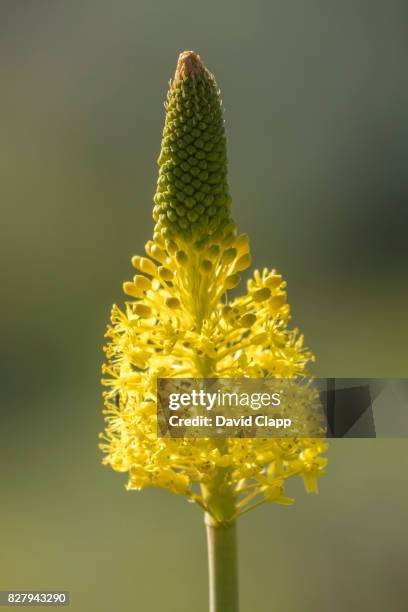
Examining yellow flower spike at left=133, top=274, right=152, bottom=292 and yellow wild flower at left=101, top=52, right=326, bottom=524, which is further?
yellow flower spike at left=133, top=274, right=152, bottom=292

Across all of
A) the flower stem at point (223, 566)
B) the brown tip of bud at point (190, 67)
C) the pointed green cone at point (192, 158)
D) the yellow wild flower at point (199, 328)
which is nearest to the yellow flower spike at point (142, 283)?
the yellow wild flower at point (199, 328)

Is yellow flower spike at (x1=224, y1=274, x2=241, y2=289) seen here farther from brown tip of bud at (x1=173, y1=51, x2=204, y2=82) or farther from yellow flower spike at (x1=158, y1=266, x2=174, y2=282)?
brown tip of bud at (x1=173, y1=51, x2=204, y2=82)

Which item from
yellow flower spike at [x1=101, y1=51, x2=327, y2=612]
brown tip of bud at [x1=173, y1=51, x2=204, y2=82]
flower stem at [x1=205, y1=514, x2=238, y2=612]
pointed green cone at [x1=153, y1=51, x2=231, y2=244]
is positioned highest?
brown tip of bud at [x1=173, y1=51, x2=204, y2=82]

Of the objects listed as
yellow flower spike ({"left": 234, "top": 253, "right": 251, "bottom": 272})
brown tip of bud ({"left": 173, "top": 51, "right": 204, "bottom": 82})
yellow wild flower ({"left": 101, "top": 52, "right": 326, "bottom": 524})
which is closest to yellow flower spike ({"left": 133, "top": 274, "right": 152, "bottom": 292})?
yellow wild flower ({"left": 101, "top": 52, "right": 326, "bottom": 524})

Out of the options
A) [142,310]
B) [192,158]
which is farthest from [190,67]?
[142,310]

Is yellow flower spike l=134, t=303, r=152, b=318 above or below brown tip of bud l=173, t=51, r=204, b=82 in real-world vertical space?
below

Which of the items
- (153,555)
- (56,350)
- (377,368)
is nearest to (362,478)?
(377,368)

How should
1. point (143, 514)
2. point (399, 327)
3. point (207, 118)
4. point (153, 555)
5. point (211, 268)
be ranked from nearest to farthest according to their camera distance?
point (207, 118) < point (211, 268) < point (153, 555) < point (143, 514) < point (399, 327)

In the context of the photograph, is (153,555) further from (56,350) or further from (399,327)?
(399,327)
